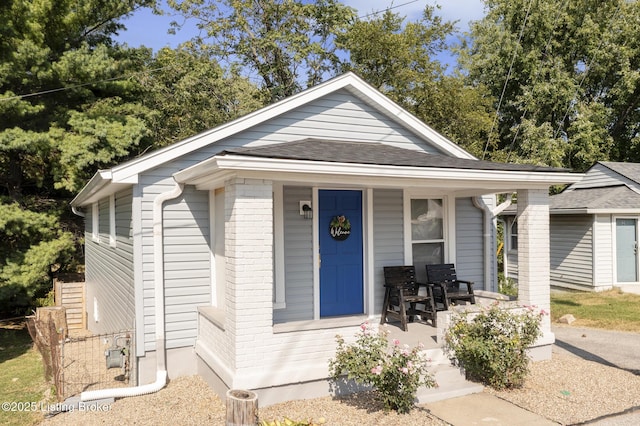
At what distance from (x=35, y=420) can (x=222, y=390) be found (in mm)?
2303

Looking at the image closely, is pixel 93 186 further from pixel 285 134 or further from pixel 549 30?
pixel 549 30

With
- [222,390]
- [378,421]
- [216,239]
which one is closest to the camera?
[378,421]

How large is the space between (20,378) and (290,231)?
5434mm

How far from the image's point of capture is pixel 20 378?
8.05 meters


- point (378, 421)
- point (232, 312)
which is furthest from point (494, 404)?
point (232, 312)

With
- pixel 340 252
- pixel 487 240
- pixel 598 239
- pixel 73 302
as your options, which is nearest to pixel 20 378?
pixel 73 302

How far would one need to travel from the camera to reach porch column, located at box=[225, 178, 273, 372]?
5316 mm

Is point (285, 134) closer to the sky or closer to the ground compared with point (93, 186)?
closer to the sky

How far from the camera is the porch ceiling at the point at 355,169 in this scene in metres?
5.28

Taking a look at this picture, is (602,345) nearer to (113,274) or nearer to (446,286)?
(446,286)

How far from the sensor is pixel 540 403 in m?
5.56

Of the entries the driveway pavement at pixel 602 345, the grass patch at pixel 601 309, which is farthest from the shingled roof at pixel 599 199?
the driveway pavement at pixel 602 345

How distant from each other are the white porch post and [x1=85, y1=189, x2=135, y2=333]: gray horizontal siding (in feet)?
19.5

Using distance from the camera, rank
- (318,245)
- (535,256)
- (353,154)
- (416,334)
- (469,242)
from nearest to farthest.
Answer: (353,154) → (416,334) → (535,256) → (318,245) → (469,242)
